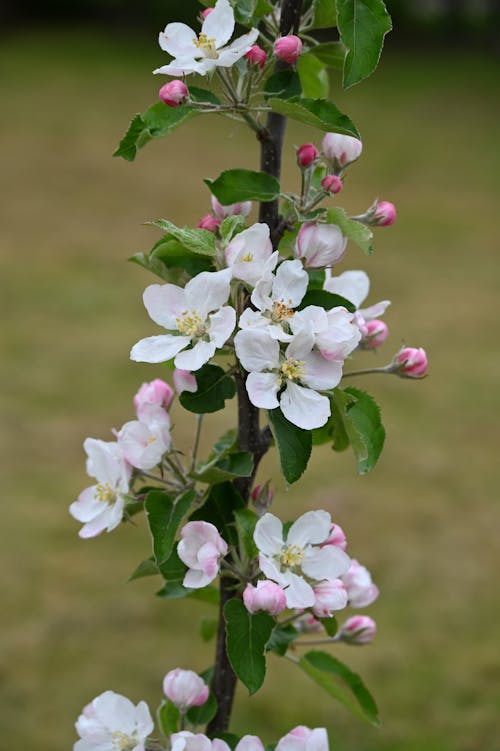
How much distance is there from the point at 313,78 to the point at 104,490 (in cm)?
50

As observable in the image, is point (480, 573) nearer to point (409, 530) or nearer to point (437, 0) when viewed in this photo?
point (409, 530)

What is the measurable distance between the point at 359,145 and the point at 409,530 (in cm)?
241

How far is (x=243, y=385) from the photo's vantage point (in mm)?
1098

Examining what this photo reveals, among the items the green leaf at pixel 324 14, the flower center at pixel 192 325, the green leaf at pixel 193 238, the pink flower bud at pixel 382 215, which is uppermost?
the green leaf at pixel 324 14

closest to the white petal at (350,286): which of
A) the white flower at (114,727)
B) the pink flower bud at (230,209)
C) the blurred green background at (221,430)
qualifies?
the pink flower bud at (230,209)

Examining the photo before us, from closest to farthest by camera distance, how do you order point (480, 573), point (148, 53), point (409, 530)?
point (480, 573)
point (409, 530)
point (148, 53)

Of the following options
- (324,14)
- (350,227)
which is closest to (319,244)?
(350,227)

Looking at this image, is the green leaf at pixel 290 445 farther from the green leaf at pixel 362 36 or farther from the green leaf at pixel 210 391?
the green leaf at pixel 362 36

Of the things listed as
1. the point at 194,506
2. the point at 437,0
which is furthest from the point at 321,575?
the point at 437,0

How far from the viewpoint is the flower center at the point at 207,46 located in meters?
1.02

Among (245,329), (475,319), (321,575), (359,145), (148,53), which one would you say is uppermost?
(148,53)

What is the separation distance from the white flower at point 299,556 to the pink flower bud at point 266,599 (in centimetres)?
2

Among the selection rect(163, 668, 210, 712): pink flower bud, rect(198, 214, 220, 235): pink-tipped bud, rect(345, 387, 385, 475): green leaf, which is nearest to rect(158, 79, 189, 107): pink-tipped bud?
rect(198, 214, 220, 235): pink-tipped bud

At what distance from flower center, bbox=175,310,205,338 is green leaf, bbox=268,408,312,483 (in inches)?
4.0
